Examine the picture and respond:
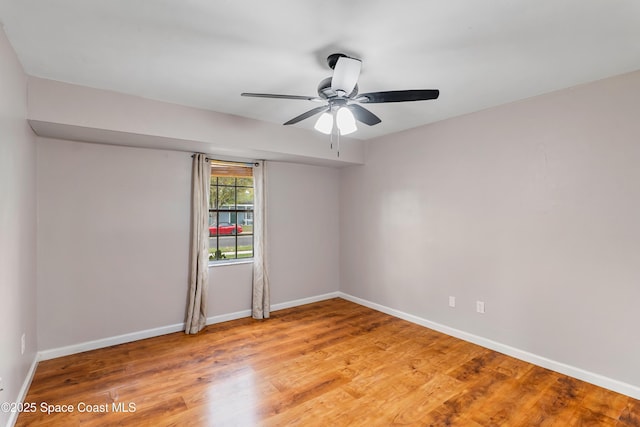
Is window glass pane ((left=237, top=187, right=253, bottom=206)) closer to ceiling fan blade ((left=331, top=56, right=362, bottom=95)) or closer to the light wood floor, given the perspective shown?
the light wood floor

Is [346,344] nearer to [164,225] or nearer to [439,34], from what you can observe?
[164,225]

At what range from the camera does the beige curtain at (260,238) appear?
4219 mm

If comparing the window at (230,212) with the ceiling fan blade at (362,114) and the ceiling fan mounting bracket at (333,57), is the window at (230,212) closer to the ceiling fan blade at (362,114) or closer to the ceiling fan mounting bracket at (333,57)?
the ceiling fan blade at (362,114)

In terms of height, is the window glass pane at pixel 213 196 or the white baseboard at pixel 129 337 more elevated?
the window glass pane at pixel 213 196

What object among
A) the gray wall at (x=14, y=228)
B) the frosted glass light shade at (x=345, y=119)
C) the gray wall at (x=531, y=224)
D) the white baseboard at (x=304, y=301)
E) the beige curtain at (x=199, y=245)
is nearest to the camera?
the gray wall at (x=14, y=228)

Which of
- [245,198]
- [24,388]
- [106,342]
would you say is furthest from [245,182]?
[24,388]

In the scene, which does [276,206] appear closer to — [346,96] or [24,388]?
[346,96]

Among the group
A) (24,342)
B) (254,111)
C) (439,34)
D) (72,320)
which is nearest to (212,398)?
(24,342)

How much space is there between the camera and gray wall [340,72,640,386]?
247cm

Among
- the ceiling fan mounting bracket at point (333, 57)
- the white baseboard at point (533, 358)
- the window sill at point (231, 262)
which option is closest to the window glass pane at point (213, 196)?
the window sill at point (231, 262)

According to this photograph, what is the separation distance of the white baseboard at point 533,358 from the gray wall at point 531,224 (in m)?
0.05

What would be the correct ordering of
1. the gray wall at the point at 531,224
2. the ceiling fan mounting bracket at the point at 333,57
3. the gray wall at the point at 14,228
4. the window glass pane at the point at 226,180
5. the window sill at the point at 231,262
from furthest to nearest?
the window glass pane at the point at 226,180 → the window sill at the point at 231,262 → the gray wall at the point at 531,224 → the ceiling fan mounting bracket at the point at 333,57 → the gray wall at the point at 14,228

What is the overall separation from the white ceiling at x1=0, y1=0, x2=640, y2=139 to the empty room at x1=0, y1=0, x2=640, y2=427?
19 millimetres

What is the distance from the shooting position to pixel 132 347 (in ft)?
10.7
